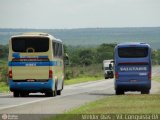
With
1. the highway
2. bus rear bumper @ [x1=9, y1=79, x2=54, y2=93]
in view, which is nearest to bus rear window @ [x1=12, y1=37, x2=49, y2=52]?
bus rear bumper @ [x1=9, y1=79, x2=54, y2=93]

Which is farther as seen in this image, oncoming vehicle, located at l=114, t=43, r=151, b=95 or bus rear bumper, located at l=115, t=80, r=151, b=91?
bus rear bumper, located at l=115, t=80, r=151, b=91

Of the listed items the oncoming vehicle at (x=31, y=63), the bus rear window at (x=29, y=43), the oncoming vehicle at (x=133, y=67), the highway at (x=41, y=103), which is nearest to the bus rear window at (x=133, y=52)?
the oncoming vehicle at (x=133, y=67)

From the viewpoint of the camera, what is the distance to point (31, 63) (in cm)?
4041

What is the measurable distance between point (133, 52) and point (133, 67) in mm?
911

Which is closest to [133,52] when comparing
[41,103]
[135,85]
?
[135,85]

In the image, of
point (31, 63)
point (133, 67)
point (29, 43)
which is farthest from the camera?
point (133, 67)

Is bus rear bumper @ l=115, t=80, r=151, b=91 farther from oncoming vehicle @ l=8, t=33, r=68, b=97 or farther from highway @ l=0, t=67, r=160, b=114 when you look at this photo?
oncoming vehicle @ l=8, t=33, r=68, b=97

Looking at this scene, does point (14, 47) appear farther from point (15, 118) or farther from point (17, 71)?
point (15, 118)

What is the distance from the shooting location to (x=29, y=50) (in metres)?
40.7

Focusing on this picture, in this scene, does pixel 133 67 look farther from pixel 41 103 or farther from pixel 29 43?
pixel 41 103

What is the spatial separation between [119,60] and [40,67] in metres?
5.94

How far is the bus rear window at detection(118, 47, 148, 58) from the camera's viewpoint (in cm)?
4444

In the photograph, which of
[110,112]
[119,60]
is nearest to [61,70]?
[119,60]

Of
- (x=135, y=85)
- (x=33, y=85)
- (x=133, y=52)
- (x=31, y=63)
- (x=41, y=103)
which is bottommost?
(x=135, y=85)
